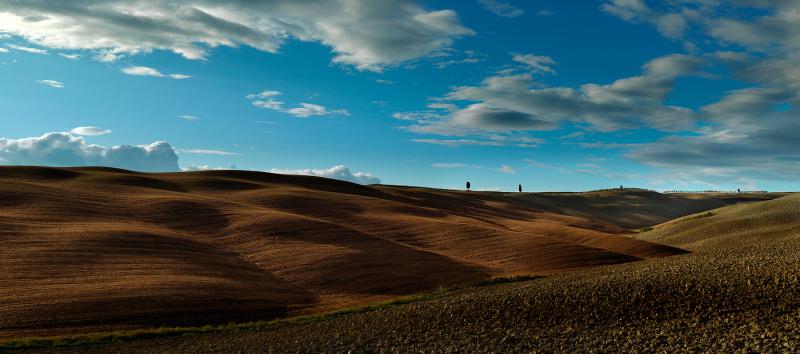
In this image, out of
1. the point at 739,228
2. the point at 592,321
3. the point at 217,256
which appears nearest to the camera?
the point at 592,321

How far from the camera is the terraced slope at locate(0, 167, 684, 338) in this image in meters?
33.0

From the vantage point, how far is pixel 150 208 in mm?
63938

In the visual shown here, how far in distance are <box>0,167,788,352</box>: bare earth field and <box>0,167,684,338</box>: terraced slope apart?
165 mm

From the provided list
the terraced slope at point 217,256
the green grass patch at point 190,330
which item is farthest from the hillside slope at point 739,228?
the green grass patch at point 190,330

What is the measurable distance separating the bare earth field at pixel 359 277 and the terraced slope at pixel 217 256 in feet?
0.54

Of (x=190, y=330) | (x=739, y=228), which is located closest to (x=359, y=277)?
(x=190, y=330)

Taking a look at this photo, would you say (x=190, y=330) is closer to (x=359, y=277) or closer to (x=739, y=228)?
(x=359, y=277)

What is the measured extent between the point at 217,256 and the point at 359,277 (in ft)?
43.6

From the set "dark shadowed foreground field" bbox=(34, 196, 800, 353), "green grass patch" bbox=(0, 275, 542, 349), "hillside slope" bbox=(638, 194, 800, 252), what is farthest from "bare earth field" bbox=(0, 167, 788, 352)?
"green grass patch" bbox=(0, 275, 542, 349)

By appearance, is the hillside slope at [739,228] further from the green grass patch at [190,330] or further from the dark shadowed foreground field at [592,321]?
the green grass patch at [190,330]

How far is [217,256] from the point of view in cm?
4678

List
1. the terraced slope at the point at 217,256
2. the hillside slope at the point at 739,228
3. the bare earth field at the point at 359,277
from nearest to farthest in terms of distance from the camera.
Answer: the bare earth field at the point at 359,277 < the terraced slope at the point at 217,256 < the hillside slope at the point at 739,228

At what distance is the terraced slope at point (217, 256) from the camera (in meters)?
33.0

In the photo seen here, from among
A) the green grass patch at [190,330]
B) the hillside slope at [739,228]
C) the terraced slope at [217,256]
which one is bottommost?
the green grass patch at [190,330]
